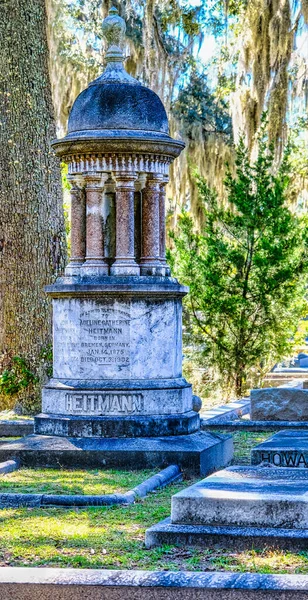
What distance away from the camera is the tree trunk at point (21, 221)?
47.0ft

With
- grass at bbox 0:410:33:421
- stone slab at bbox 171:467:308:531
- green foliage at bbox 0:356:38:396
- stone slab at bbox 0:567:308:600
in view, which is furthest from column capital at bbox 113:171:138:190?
stone slab at bbox 0:567:308:600

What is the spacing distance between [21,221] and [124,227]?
415 cm

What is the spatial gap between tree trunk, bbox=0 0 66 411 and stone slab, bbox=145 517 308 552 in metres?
8.06

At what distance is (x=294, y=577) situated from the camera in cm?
513

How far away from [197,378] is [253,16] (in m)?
6.61

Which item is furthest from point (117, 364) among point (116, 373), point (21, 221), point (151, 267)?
point (21, 221)

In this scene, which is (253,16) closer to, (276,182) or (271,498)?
(276,182)

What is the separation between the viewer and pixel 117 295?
10.2 metres

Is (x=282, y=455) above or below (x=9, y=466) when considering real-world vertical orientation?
above

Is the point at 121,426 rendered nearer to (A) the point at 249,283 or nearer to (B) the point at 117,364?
(B) the point at 117,364

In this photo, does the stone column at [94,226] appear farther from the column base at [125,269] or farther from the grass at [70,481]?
the grass at [70,481]

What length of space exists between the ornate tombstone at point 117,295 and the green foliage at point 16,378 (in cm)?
378

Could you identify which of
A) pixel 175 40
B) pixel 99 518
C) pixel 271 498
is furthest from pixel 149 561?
pixel 175 40

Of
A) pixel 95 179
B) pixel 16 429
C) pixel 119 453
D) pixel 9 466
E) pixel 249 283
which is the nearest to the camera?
pixel 9 466
